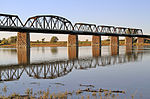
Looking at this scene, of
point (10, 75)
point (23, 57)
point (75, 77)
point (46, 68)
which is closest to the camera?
point (75, 77)

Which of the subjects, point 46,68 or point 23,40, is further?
point 23,40

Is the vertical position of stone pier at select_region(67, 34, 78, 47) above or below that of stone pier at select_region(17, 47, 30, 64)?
above

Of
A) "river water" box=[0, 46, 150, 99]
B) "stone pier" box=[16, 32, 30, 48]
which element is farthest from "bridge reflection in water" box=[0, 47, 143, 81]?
"stone pier" box=[16, 32, 30, 48]

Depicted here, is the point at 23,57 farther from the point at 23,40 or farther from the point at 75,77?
the point at 23,40

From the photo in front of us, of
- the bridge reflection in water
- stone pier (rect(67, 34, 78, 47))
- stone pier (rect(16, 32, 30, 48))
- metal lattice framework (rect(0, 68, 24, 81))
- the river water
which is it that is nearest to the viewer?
the river water

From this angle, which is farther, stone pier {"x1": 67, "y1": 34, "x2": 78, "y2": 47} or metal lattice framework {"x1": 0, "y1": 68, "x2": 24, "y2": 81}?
stone pier {"x1": 67, "y1": 34, "x2": 78, "y2": 47}

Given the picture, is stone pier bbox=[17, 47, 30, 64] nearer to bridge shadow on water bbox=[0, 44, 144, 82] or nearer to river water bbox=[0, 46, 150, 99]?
bridge shadow on water bbox=[0, 44, 144, 82]

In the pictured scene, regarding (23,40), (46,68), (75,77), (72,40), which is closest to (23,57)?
(46,68)

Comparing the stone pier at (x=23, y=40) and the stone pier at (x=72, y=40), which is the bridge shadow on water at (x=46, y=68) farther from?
the stone pier at (x=72, y=40)

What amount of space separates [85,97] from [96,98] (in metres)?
0.69

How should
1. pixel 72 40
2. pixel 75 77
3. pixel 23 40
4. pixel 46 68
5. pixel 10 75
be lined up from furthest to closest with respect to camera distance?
pixel 72 40 → pixel 23 40 → pixel 46 68 → pixel 10 75 → pixel 75 77

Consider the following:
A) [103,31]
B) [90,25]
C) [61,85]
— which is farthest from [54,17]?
[61,85]

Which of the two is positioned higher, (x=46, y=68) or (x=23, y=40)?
(x=23, y=40)

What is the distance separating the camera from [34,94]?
13.3 meters
